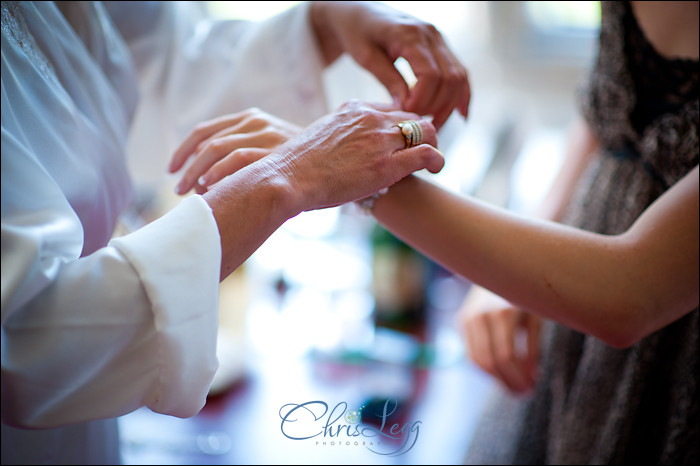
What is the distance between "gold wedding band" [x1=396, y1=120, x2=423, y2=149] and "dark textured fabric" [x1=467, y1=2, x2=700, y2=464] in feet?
1.02

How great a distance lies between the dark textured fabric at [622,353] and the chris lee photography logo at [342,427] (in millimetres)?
173

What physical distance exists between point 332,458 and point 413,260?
456mm

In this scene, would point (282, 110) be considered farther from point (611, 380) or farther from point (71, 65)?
point (611, 380)

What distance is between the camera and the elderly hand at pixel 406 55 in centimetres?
58

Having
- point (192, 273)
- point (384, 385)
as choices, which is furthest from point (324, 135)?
point (384, 385)

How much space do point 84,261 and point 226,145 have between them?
0.58ft

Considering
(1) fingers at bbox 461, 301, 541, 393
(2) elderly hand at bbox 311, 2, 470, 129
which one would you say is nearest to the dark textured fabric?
(1) fingers at bbox 461, 301, 541, 393

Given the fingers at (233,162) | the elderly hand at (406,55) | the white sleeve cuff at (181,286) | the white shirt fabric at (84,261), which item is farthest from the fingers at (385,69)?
the white sleeve cuff at (181,286)

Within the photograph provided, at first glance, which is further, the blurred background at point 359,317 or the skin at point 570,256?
the blurred background at point 359,317

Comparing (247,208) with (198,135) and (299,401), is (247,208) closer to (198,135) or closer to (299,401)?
(198,135)

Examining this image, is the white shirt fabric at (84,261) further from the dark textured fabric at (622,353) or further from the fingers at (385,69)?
the dark textured fabric at (622,353)

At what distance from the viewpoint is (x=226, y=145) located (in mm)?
495

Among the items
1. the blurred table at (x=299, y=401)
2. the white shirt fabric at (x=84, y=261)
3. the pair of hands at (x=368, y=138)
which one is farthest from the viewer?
the blurred table at (x=299, y=401)

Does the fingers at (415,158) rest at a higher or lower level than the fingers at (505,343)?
higher
